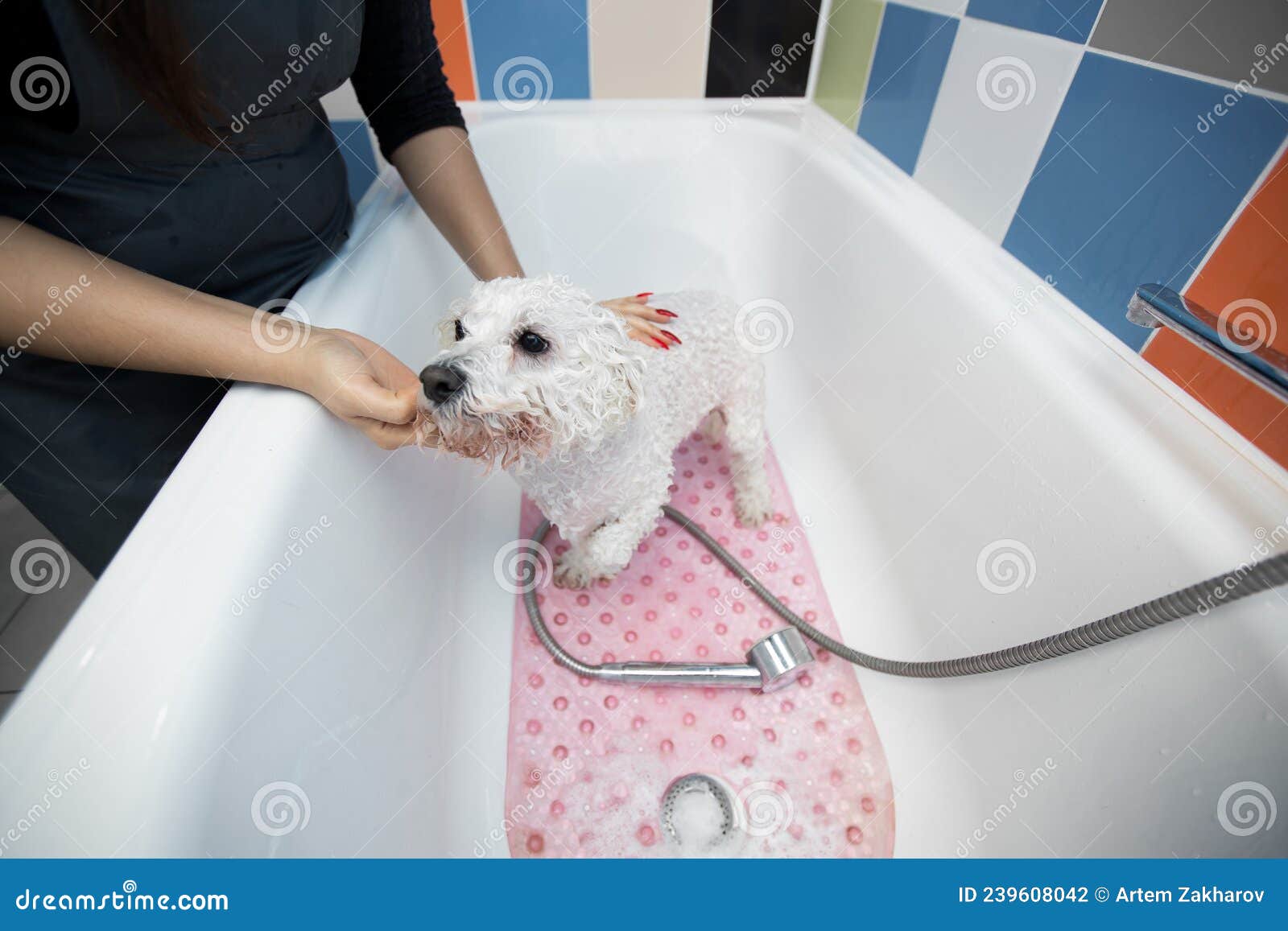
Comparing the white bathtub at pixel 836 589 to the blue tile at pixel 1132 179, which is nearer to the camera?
the white bathtub at pixel 836 589

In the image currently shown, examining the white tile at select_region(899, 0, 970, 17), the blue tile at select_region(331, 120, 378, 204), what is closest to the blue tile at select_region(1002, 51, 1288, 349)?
the white tile at select_region(899, 0, 970, 17)

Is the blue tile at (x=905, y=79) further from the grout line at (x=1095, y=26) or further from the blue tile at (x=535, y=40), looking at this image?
the blue tile at (x=535, y=40)

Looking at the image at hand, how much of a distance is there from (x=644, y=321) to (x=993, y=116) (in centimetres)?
64

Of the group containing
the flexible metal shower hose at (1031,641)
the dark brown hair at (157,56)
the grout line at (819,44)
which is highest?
the grout line at (819,44)

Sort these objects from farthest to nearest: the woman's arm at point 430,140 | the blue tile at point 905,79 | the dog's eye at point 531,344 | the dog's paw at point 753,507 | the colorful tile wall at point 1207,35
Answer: the dog's paw at point 753,507
the blue tile at point 905,79
the woman's arm at point 430,140
the dog's eye at point 531,344
the colorful tile wall at point 1207,35

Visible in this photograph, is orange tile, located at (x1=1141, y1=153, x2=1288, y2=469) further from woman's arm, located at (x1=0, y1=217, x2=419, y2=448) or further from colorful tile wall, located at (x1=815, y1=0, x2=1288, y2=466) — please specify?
woman's arm, located at (x1=0, y1=217, x2=419, y2=448)

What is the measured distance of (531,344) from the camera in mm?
661

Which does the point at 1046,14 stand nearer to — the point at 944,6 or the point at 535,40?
the point at 944,6

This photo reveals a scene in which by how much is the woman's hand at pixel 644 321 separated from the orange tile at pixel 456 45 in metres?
0.83

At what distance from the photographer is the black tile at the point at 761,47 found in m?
1.29

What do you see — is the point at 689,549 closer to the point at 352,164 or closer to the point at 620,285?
the point at 620,285

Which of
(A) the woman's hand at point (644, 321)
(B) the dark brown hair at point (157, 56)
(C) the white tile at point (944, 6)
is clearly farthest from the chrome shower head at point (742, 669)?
(C) the white tile at point (944, 6)

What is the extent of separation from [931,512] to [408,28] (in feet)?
3.54

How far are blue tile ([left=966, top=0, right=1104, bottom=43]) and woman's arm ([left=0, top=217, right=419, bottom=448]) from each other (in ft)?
3.06
